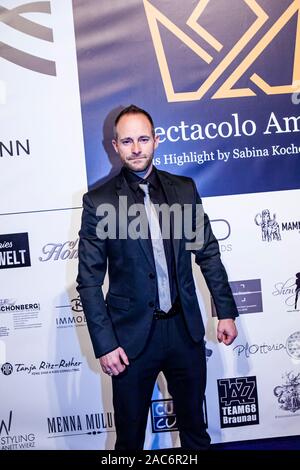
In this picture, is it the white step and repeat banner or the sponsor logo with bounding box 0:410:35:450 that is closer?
the white step and repeat banner

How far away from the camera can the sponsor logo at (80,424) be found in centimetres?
282

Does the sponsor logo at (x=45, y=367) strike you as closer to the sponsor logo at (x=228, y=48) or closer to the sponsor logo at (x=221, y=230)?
the sponsor logo at (x=221, y=230)

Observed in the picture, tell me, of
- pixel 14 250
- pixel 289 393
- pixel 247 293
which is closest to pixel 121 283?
pixel 14 250

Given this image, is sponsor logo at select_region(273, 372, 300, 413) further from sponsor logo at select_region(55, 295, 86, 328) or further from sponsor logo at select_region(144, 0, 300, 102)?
sponsor logo at select_region(144, 0, 300, 102)

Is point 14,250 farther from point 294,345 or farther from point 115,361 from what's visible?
point 294,345

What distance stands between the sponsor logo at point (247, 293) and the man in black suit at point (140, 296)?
468 millimetres

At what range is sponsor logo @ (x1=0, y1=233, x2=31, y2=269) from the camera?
8.86 feet

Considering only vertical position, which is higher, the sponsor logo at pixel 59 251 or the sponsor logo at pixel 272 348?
the sponsor logo at pixel 59 251

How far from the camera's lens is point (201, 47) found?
270 centimetres

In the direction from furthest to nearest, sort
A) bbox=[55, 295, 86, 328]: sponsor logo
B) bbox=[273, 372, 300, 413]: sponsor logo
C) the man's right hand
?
bbox=[273, 372, 300, 413]: sponsor logo, bbox=[55, 295, 86, 328]: sponsor logo, the man's right hand

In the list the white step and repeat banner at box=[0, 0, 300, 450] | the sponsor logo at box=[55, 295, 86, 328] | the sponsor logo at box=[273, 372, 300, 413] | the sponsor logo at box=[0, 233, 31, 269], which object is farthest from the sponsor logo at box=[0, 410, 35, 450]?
the sponsor logo at box=[273, 372, 300, 413]

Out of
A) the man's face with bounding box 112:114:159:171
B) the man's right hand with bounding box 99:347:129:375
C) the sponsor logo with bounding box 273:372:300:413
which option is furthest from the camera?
the sponsor logo with bounding box 273:372:300:413

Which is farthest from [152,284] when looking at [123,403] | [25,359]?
[25,359]

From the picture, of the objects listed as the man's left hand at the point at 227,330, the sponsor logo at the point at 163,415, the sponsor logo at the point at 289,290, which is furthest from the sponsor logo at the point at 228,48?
the sponsor logo at the point at 163,415
